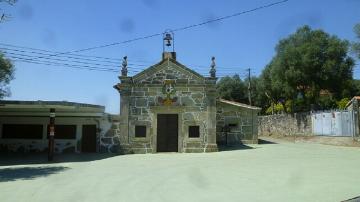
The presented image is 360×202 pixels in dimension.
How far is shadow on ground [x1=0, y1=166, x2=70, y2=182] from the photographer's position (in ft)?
43.1

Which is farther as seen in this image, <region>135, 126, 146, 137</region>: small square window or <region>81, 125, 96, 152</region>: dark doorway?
<region>81, 125, 96, 152</region>: dark doorway

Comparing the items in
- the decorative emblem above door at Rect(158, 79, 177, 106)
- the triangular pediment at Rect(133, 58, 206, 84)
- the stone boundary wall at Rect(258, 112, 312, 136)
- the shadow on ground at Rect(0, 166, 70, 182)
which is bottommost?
the shadow on ground at Rect(0, 166, 70, 182)

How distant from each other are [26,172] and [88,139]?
9.03m

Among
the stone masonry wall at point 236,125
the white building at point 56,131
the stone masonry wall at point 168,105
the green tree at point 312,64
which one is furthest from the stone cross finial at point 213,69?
the green tree at point 312,64

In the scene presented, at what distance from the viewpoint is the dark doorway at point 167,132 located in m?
23.5

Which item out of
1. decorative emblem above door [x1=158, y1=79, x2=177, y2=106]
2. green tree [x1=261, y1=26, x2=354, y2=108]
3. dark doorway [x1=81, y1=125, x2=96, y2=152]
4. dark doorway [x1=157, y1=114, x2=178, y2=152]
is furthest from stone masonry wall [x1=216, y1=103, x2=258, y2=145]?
dark doorway [x1=81, y1=125, x2=96, y2=152]

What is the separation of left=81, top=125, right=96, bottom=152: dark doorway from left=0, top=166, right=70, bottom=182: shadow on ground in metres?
7.30

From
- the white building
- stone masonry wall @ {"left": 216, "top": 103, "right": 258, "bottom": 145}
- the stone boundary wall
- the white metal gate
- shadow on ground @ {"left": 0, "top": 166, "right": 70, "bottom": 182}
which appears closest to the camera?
shadow on ground @ {"left": 0, "top": 166, "right": 70, "bottom": 182}

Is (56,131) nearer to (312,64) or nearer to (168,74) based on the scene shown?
(168,74)

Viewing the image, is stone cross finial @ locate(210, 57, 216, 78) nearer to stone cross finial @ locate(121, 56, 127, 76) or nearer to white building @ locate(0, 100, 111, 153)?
stone cross finial @ locate(121, 56, 127, 76)

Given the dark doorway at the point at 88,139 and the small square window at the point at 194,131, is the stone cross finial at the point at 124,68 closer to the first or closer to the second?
the dark doorway at the point at 88,139

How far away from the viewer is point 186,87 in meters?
23.6

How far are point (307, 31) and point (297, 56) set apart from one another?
117 inches

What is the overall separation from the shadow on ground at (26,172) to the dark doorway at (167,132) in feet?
27.2
